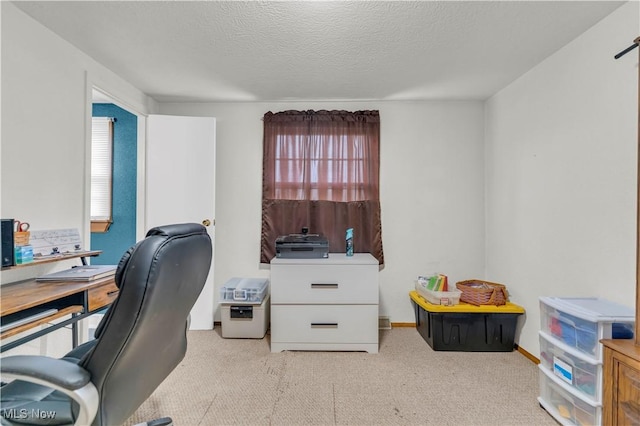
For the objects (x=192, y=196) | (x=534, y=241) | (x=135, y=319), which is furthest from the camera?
(x=192, y=196)

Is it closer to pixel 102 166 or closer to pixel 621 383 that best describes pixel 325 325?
pixel 621 383

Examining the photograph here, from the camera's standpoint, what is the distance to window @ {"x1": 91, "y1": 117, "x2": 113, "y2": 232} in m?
3.26

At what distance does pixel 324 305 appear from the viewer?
2555mm

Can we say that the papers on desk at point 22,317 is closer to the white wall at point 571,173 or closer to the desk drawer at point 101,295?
the desk drawer at point 101,295

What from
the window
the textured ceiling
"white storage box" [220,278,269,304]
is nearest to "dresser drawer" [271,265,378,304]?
"white storage box" [220,278,269,304]

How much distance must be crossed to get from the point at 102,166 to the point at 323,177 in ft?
7.79

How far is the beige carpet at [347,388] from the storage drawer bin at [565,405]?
7 centimetres

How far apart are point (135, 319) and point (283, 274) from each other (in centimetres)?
A: 164

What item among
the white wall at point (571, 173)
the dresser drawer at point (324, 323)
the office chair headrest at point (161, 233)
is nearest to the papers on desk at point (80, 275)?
the office chair headrest at point (161, 233)

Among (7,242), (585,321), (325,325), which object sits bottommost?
(325,325)

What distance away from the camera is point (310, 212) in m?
3.13

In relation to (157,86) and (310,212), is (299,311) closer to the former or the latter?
(310,212)

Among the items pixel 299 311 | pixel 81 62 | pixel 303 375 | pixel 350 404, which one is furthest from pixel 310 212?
pixel 81 62

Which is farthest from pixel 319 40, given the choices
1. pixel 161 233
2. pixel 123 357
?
pixel 123 357
